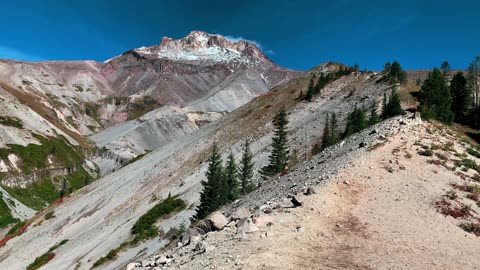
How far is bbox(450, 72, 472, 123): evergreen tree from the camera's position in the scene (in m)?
85.4

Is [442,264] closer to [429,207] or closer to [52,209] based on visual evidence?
[429,207]

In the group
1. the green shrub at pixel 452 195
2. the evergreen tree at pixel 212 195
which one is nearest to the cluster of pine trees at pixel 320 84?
the evergreen tree at pixel 212 195

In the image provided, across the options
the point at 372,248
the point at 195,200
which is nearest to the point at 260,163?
the point at 195,200

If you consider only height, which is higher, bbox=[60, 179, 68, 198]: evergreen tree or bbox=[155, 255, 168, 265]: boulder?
bbox=[155, 255, 168, 265]: boulder

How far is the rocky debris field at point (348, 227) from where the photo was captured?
59.1 feet

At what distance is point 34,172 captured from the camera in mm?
149375

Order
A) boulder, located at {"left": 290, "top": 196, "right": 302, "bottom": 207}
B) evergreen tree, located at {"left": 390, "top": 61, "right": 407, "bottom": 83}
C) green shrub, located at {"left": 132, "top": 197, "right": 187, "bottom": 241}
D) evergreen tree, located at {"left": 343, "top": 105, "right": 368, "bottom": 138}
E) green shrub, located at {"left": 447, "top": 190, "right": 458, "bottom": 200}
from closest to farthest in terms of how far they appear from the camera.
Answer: boulder, located at {"left": 290, "top": 196, "right": 302, "bottom": 207} < green shrub, located at {"left": 447, "top": 190, "right": 458, "bottom": 200} < green shrub, located at {"left": 132, "top": 197, "right": 187, "bottom": 241} < evergreen tree, located at {"left": 343, "top": 105, "right": 368, "bottom": 138} < evergreen tree, located at {"left": 390, "top": 61, "right": 407, "bottom": 83}

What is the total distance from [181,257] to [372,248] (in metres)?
8.93

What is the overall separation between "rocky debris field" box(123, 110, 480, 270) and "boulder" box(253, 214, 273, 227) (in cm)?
5

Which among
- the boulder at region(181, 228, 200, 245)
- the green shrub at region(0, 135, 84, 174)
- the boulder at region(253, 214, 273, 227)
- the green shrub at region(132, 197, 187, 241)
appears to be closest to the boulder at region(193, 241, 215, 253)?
the boulder at region(181, 228, 200, 245)

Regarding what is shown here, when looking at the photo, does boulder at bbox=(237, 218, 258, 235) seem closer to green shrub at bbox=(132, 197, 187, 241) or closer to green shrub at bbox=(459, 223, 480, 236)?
green shrub at bbox=(459, 223, 480, 236)

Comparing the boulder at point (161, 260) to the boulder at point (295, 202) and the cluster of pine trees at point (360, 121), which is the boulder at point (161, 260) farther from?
the cluster of pine trees at point (360, 121)

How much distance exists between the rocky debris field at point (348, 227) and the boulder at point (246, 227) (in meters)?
0.05

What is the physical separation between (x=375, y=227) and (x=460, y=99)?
77.6m
